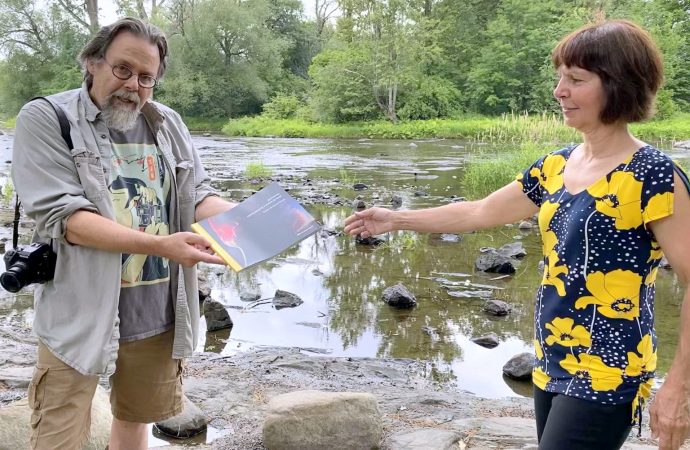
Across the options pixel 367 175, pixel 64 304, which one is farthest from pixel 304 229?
pixel 367 175

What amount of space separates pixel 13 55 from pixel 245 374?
125 feet

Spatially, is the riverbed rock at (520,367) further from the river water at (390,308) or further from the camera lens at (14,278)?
the camera lens at (14,278)

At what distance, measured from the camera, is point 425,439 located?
3.32 m

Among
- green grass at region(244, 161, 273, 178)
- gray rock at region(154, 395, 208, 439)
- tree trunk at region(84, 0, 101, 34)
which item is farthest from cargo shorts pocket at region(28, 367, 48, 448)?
tree trunk at region(84, 0, 101, 34)

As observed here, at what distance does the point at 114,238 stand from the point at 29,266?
272 mm

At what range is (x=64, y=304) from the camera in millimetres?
2045

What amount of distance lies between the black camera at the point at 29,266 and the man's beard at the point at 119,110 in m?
0.46

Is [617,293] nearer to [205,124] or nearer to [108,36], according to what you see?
[108,36]

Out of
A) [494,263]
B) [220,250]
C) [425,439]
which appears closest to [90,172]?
[220,250]

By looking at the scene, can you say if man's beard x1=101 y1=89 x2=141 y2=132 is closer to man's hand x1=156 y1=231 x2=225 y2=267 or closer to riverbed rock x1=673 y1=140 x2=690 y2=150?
man's hand x1=156 y1=231 x2=225 y2=267

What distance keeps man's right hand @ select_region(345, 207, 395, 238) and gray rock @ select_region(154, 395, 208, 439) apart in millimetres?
1583

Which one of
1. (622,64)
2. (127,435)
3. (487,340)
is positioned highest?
(622,64)

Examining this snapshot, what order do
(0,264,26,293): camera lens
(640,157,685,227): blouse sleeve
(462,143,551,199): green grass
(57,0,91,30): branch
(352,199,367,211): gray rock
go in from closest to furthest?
1. (640,157,685,227): blouse sleeve
2. (0,264,26,293): camera lens
3. (352,199,367,211): gray rock
4. (462,143,551,199): green grass
5. (57,0,91,30): branch

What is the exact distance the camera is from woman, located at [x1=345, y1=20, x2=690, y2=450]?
168cm
